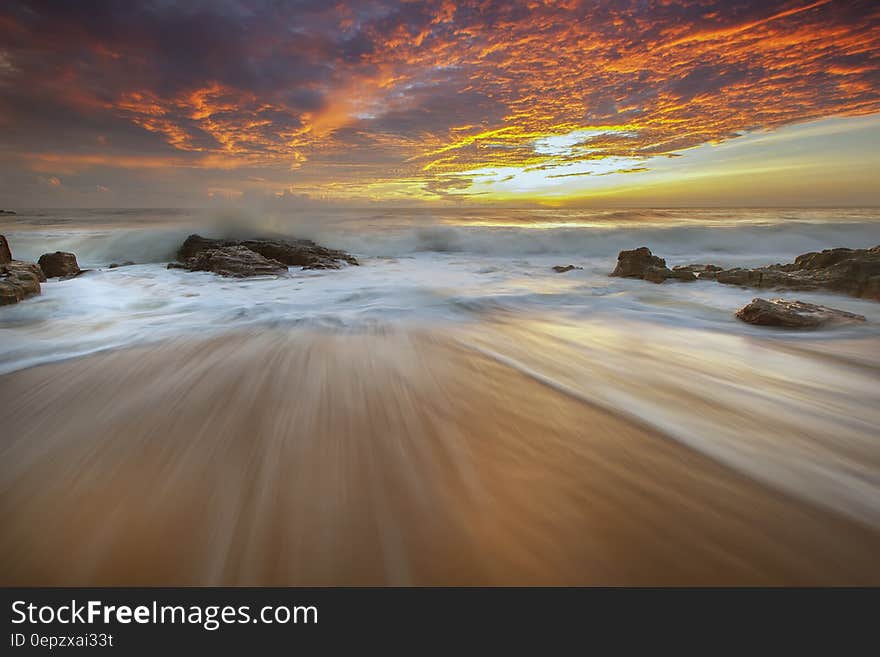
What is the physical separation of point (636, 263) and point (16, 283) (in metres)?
9.77

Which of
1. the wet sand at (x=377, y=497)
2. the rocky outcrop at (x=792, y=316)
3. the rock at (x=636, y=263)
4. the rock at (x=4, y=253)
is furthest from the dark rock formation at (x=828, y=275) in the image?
the rock at (x=4, y=253)

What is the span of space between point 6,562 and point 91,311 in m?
4.29

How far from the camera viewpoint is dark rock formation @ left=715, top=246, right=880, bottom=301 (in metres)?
5.18

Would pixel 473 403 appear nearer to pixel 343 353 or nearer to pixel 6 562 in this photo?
pixel 343 353

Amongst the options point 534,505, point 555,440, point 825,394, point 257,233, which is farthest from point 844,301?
point 257,233

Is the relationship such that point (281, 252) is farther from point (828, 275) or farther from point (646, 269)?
point (828, 275)

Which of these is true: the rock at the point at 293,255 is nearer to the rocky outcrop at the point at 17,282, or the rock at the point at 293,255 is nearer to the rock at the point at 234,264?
the rock at the point at 234,264

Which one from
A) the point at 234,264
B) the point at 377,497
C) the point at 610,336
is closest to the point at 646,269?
the point at 610,336

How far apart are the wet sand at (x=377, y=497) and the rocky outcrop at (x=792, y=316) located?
122 inches

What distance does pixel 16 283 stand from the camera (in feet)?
14.9

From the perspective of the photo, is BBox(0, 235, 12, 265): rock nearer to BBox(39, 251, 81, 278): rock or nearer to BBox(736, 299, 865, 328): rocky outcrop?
BBox(39, 251, 81, 278): rock

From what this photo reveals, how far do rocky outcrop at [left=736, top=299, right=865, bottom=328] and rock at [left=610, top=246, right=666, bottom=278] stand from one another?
3458 mm

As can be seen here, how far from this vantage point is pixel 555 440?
1782 mm
